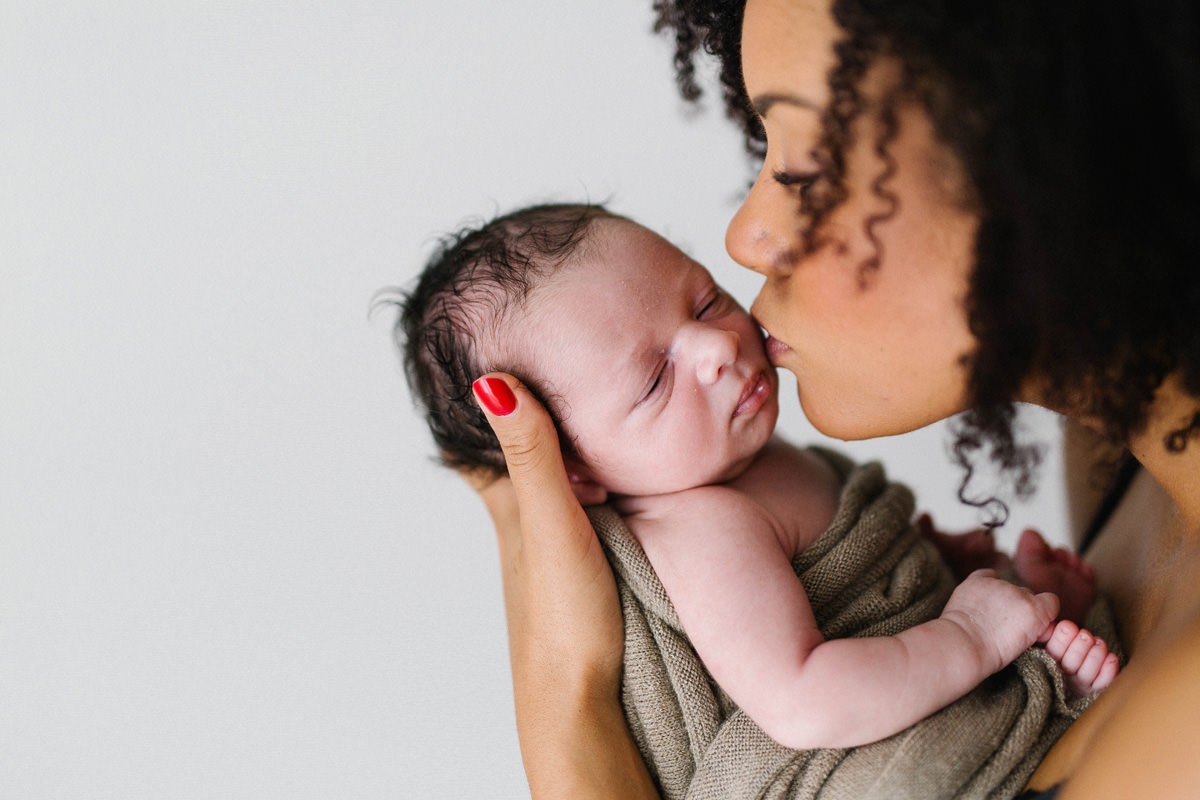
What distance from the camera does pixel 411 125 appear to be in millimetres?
2270

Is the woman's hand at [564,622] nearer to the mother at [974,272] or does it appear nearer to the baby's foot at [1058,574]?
the mother at [974,272]

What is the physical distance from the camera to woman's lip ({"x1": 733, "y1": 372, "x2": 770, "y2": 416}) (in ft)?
4.28

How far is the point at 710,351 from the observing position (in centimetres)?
A: 126

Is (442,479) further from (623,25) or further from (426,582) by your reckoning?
(623,25)

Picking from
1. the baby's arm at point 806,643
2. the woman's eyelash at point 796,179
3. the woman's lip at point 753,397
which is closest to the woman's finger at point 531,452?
the baby's arm at point 806,643

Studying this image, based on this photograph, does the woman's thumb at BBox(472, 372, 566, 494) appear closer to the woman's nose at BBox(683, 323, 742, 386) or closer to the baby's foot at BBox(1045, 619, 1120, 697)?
the woman's nose at BBox(683, 323, 742, 386)

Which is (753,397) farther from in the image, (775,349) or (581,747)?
(581,747)

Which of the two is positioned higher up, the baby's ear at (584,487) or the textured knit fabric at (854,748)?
the baby's ear at (584,487)

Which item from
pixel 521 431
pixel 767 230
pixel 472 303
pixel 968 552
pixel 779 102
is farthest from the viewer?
pixel 968 552

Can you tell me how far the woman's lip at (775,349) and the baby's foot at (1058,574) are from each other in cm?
49

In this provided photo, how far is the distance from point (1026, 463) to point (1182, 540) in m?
0.28

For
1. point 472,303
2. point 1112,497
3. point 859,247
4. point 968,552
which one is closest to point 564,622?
point 472,303

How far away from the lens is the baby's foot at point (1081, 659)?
45.8 inches

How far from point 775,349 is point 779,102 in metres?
0.43
